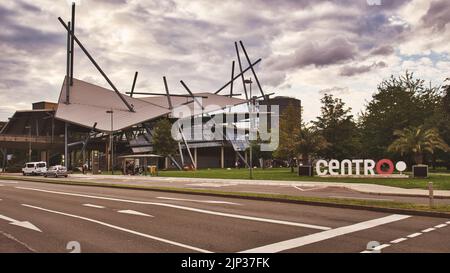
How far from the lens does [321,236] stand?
9.83m

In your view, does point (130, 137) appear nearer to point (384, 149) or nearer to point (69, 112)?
point (69, 112)

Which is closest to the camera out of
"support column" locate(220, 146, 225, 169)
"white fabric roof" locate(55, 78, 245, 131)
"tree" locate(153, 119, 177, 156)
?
"tree" locate(153, 119, 177, 156)

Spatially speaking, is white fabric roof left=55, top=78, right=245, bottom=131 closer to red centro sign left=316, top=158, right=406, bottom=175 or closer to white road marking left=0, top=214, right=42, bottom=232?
red centro sign left=316, top=158, right=406, bottom=175

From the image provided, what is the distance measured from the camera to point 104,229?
Result: 10883 mm

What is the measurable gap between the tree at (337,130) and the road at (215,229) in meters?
34.1

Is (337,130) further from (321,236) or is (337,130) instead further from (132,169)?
(321,236)

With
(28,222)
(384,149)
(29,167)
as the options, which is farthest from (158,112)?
(28,222)

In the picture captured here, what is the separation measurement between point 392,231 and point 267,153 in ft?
239

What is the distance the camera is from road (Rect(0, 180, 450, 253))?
8.74 m

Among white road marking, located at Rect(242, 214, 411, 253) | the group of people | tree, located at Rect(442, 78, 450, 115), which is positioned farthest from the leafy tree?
white road marking, located at Rect(242, 214, 411, 253)

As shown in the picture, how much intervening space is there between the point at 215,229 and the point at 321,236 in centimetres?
262

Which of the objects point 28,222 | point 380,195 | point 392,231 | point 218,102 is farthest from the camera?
point 218,102

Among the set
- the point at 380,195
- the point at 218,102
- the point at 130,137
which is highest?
the point at 218,102

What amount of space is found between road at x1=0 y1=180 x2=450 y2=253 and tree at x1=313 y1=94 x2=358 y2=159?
34101 millimetres
